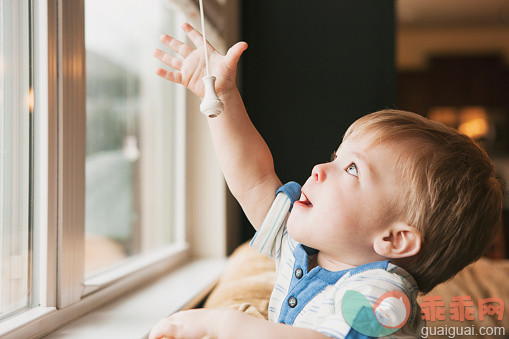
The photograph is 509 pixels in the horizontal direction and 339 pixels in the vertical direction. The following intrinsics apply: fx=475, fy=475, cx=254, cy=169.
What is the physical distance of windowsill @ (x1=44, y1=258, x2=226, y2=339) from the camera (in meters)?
0.91

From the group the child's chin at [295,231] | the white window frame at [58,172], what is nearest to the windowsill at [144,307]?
the white window frame at [58,172]

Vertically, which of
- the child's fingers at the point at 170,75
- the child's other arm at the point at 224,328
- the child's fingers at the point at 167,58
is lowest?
the child's other arm at the point at 224,328

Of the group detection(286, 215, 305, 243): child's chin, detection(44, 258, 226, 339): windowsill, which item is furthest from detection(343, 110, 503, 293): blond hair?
detection(44, 258, 226, 339): windowsill

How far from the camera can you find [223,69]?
0.78 metres

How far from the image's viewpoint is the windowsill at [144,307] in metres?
0.91

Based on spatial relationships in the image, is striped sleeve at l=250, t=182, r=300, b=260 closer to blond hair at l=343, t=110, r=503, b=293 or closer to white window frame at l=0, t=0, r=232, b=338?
blond hair at l=343, t=110, r=503, b=293

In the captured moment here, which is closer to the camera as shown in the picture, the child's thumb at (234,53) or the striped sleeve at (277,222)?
the child's thumb at (234,53)

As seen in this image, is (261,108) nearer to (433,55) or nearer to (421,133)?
(421,133)

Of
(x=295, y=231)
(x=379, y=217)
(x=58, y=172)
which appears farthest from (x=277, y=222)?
(x=58, y=172)

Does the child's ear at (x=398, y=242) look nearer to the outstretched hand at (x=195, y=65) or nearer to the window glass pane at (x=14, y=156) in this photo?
the outstretched hand at (x=195, y=65)

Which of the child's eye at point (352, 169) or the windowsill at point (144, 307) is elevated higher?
the child's eye at point (352, 169)

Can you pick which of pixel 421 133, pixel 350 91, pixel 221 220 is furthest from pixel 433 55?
pixel 421 133

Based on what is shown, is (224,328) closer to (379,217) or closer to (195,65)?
(379,217)

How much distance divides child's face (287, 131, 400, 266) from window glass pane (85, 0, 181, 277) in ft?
3.65
